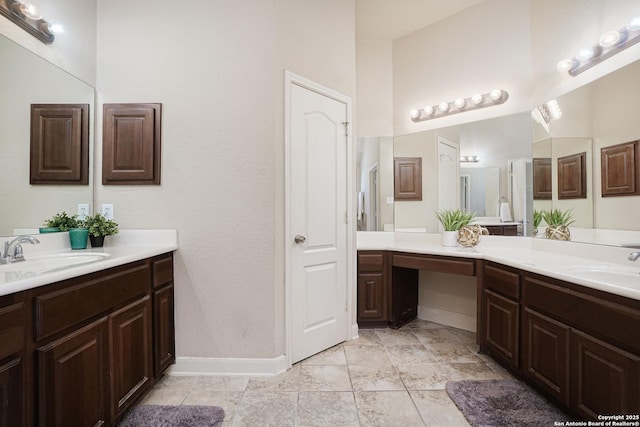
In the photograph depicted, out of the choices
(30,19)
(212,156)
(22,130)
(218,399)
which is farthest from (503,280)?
(30,19)

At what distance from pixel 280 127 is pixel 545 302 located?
79.3 inches

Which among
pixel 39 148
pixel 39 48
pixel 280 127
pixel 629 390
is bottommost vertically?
pixel 629 390

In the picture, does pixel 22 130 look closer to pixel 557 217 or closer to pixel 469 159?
pixel 469 159

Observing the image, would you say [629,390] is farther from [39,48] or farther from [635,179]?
[39,48]

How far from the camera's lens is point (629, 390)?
132 centimetres

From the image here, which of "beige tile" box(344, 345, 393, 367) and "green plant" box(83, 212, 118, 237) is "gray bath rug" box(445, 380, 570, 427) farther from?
"green plant" box(83, 212, 118, 237)

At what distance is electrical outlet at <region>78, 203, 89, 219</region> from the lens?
2.15 m

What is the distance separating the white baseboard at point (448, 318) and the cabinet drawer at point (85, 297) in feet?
8.94

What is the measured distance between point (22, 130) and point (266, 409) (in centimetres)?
214

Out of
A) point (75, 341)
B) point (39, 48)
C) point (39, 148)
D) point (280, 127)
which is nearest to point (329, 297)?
point (280, 127)

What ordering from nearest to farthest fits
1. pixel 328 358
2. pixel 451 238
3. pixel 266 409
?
1. pixel 266 409
2. pixel 328 358
3. pixel 451 238

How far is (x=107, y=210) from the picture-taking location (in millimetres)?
2244

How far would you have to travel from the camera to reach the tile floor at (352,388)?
175 centimetres

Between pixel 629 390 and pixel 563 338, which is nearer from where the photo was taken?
pixel 629 390
